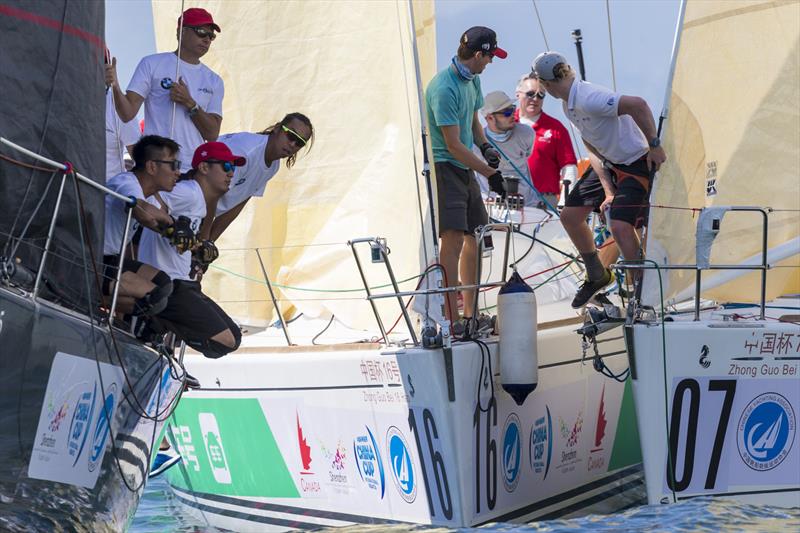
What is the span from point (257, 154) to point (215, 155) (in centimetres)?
70

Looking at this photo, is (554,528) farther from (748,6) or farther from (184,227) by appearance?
(748,6)

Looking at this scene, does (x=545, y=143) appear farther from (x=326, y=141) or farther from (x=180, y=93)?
A: (x=180, y=93)

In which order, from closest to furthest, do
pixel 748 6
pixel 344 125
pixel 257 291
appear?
pixel 748 6 → pixel 344 125 → pixel 257 291

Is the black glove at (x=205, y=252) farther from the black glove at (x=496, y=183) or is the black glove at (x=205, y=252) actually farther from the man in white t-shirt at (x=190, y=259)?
the black glove at (x=496, y=183)

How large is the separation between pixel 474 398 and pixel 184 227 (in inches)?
75.4

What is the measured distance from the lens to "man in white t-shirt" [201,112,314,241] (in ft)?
21.9

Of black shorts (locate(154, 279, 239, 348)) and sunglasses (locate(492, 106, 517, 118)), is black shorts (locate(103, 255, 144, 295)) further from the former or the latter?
sunglasses (locate(492, 106, 517, 118))

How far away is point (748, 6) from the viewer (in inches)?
278

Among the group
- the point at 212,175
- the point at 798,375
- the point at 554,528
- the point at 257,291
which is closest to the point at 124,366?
the point at 212,175

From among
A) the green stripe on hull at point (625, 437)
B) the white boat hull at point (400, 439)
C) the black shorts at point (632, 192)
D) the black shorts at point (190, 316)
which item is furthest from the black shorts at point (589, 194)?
the black shorts at point (190, 316)

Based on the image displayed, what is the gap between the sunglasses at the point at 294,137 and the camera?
666 centimetres

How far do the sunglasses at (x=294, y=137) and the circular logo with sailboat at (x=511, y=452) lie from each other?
184 centimetres

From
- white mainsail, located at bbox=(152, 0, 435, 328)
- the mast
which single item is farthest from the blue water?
the mast

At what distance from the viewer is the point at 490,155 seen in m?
7.48
